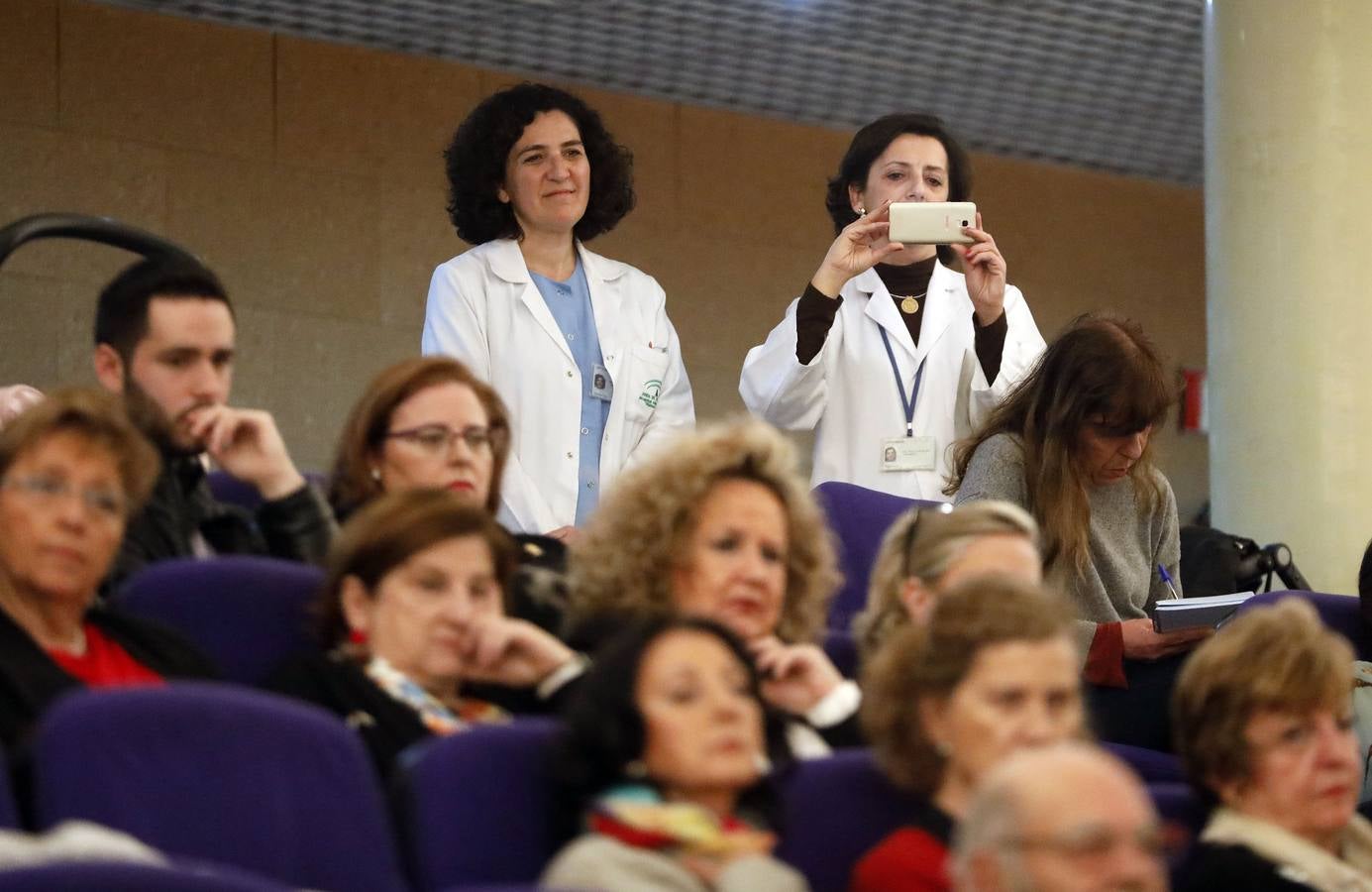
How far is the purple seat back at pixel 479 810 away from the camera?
6.64 feet

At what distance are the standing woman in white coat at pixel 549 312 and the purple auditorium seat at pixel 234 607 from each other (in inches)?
61.4

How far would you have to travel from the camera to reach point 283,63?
259 inches

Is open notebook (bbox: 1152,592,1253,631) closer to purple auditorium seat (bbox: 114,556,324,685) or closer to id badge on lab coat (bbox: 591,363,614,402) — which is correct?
id badge on lab coat (bbox: 591,363,614,402)

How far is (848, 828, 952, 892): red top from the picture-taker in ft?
6.96

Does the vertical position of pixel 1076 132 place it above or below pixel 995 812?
above

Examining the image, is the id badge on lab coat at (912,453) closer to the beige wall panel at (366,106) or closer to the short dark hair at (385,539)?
the short dark hair at (385,539)

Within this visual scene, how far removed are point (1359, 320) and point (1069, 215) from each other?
308cm

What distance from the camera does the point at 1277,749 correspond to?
252cm

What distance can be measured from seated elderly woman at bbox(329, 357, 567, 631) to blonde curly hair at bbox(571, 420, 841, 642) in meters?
0.17

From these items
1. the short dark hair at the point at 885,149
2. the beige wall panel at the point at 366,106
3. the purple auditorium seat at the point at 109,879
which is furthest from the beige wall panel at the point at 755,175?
the purple auditorium seat at the point at 109,879

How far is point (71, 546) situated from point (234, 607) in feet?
0.81

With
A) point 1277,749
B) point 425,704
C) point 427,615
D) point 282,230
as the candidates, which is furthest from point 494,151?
point 282,230

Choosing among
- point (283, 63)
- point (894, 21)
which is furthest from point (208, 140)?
point (894, 21)

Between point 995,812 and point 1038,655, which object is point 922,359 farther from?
point 995,812
